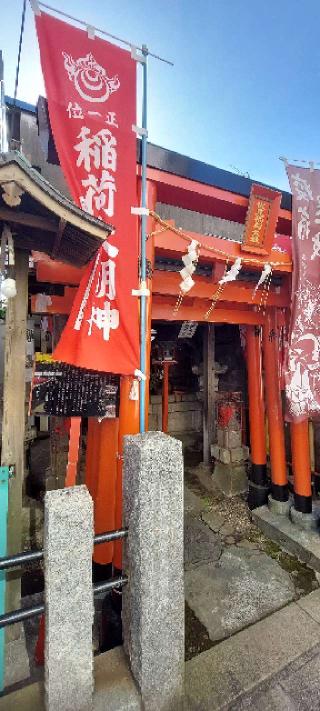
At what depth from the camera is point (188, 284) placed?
182 inches

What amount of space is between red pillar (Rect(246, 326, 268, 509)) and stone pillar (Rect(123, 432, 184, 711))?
17.7ft

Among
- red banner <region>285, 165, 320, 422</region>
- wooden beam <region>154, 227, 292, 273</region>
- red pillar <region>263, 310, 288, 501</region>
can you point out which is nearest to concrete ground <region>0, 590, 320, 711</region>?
red pillar <region>263, 310, 288, 501</region>

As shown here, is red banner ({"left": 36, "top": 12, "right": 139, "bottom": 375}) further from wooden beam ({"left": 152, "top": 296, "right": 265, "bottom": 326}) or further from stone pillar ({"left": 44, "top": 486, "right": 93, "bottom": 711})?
stone pillar ({"left": 44, "top": 486, "right": 93, "bottom": 711})

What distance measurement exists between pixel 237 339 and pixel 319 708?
8605 mm

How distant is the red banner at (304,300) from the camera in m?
5.52

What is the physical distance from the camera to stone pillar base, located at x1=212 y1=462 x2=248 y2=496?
8.31m

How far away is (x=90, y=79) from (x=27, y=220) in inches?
89.4

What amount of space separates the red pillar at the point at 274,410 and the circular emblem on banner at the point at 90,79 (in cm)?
503

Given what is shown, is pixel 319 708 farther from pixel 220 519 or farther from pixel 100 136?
pixel 100 136

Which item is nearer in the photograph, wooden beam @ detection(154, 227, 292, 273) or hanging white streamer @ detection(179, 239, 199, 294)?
hanging white streamer @ detection(179, 239, 199, 294)

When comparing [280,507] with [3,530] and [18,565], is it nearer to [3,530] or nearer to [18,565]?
[3,530]

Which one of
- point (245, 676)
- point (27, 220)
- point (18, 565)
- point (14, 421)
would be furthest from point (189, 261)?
point (245, 676)

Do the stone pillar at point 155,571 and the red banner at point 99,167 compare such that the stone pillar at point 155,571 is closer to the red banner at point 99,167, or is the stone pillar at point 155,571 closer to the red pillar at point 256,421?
the red banner at point 99,167

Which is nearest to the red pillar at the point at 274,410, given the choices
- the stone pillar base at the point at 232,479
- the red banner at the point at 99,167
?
the stone pillar base at the point at 232,479
